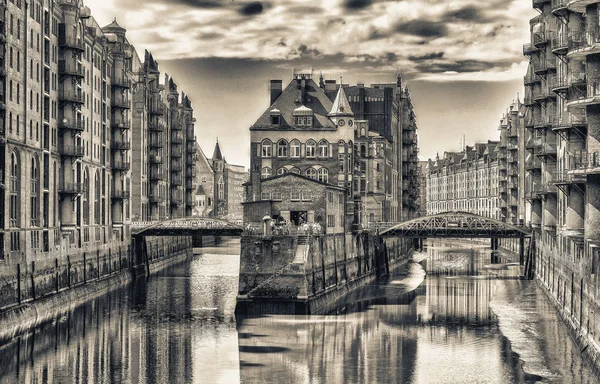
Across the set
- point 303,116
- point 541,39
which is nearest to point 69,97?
point 303,116

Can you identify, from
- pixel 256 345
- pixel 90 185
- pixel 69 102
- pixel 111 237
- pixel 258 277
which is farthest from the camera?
pixel 111 237

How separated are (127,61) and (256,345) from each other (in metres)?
66.7

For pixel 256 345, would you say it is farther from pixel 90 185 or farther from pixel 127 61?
pixel 127 61

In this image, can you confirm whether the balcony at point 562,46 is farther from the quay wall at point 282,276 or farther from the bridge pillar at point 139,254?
the bridge pillar at point 139,254

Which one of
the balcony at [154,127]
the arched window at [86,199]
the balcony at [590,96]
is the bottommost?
the arched window at [86,199]

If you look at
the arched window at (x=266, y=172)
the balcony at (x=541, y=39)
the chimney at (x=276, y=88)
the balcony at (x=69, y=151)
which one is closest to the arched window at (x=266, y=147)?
the arched window at (x=266, y=172)

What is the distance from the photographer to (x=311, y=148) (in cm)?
10500

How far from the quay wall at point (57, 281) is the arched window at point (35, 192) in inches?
128

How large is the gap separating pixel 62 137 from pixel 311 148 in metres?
30.1

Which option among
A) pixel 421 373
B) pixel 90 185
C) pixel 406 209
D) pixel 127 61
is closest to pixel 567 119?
pixel 421 373

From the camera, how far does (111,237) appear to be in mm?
101188

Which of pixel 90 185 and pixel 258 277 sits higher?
pixel 90 185

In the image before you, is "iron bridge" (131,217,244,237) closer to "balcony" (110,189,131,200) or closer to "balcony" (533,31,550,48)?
"balcony" (110,189,131,200)

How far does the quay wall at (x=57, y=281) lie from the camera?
64375 mm
